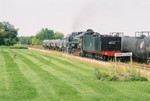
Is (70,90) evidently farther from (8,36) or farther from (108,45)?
(8,36)

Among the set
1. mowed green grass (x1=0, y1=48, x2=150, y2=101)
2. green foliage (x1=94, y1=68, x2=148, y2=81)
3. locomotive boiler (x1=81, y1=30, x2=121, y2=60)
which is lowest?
mowed green grass (x1=0, y1=48, x2=150, y2=101)

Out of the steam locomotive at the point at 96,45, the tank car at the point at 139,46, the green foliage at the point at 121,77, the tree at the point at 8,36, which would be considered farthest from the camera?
the tree at the point at 8,36

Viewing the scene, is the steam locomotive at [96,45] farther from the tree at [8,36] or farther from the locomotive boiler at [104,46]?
the tree at [8,36]

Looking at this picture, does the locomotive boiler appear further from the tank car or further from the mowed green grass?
the mowed green grass

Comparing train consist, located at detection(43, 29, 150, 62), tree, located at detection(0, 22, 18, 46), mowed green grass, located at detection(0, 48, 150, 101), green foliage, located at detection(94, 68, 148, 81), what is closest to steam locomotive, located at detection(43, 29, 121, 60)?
train consist, located at detection(43, 29, 150, 62)

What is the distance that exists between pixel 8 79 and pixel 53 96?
7.36 meters

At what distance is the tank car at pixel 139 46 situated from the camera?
39094mm

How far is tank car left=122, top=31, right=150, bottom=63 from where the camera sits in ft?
128

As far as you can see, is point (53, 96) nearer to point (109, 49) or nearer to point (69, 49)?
point (109, 49)

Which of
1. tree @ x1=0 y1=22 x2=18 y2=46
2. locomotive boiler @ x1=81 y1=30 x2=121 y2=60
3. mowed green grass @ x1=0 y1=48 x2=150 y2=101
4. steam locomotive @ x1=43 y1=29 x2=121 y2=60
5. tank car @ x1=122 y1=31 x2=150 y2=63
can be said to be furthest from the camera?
tree @ x1=0 y1=22 x2=18 y2=46

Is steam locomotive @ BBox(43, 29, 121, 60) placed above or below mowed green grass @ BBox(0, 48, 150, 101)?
above

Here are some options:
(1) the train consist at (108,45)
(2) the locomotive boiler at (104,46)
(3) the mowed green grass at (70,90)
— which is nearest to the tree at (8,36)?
(1) the train consist at (108,45)

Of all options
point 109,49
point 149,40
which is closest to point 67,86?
point 149,40

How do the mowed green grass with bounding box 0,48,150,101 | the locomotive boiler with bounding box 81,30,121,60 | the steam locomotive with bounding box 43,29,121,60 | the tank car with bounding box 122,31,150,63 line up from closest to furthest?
the mowed green grass with bounding box 0,48,150,101
the tank car with bounding box 122,31,150,63
the locomotive boiler with bounding box 81,30,121,60
the steam locomotive with bounding box 43,29,121,60
